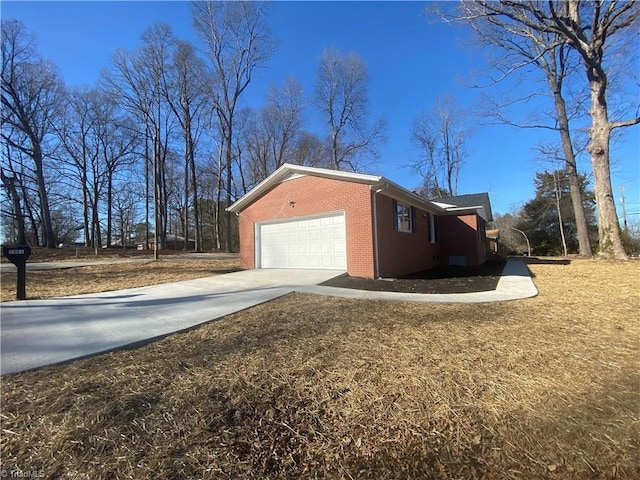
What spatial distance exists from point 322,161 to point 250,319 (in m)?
28.1

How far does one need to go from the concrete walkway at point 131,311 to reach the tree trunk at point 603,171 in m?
6.63

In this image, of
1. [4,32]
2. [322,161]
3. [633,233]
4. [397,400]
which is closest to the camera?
[397,400]

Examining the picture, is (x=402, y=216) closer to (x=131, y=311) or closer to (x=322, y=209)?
(x=322, y=209)

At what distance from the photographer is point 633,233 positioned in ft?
116

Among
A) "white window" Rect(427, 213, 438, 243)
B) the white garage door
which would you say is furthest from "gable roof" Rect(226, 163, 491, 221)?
the white garage door

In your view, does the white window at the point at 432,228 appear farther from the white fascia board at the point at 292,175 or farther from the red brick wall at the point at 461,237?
the white fascia board at the point at 292,175

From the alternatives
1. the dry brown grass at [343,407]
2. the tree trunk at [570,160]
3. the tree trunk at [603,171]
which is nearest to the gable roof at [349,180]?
the tree trunk at [603,171]

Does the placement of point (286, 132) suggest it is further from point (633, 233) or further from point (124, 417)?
point (633, 233)

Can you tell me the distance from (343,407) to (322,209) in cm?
873

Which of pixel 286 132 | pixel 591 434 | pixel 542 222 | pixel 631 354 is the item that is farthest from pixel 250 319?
pixel 542 222

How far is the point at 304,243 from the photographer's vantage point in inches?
462

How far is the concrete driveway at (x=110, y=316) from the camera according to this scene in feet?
12.6

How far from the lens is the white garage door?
10.7 metres

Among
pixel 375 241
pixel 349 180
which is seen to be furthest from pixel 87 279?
pixel 375 241
